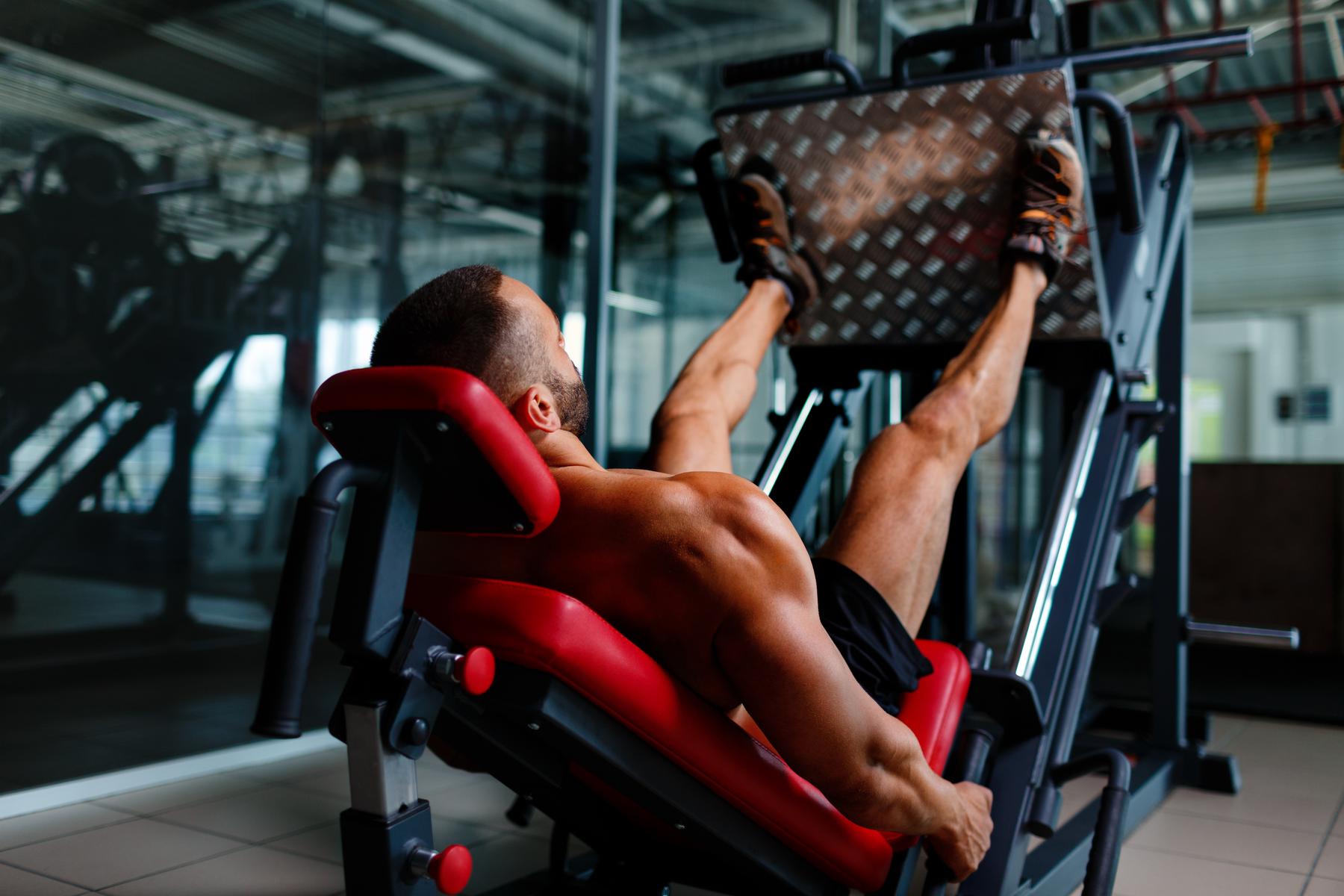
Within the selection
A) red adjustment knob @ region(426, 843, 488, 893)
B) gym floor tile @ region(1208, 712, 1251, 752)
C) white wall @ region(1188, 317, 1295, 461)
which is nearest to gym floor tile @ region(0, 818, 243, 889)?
red adjustment knob @ region(426, 843, 488, 893)

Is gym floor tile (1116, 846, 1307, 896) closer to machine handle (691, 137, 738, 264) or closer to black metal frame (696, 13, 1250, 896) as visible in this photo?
black metal frame (696, 13, 1250, 896)

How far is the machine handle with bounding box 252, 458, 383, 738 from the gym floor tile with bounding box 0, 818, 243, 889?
1.25 m

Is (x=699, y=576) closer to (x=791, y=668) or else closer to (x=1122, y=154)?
(x=791, y=668)

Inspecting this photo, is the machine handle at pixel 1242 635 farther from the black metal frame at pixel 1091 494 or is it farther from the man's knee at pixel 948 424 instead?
the man's knee at pixel 948 424

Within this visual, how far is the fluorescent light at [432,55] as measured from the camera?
2.93 metres

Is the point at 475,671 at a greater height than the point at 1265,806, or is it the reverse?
the point at 475,671

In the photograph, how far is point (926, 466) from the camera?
1.70m

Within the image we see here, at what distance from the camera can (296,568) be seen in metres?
0.88

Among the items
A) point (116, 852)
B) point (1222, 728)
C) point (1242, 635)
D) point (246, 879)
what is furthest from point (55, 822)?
point (1222, 728)

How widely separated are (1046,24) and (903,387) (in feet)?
5.52

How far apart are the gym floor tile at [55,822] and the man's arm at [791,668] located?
1612 mm

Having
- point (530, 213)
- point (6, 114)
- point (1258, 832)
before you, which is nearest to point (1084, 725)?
point (1258, 832)

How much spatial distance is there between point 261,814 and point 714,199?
5.26 ft

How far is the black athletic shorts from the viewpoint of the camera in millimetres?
1455
